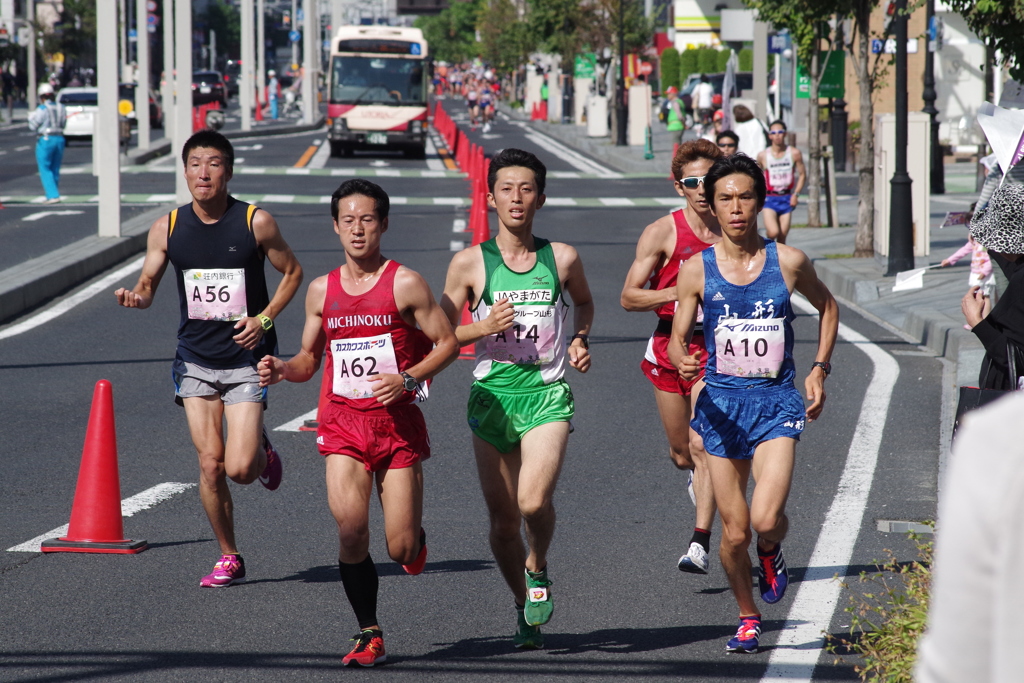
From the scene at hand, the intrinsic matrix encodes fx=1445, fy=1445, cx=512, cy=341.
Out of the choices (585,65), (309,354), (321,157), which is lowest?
(309,354)

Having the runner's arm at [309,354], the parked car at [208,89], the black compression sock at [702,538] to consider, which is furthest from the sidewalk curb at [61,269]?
the parked car at [208,89]

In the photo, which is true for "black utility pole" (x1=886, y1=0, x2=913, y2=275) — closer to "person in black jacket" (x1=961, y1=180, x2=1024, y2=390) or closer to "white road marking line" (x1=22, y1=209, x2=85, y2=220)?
"person in black jacket" (x1=961, y1=180, x2=1024, y2=390)

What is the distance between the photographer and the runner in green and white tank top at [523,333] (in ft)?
17.4

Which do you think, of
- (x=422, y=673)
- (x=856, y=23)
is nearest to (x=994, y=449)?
(x=422, y=673)

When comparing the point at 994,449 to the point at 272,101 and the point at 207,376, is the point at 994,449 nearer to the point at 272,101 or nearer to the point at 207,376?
the point at 207,376

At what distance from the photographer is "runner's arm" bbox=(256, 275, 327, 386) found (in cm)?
515

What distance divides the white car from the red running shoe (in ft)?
137

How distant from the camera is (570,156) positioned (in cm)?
4231

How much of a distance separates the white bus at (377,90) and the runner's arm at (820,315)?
3397 cm

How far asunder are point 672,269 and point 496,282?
1376mm

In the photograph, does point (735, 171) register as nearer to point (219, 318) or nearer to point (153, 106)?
point (219, 318)

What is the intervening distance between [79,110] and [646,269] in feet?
138

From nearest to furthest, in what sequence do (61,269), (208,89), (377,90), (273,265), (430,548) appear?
(273,265), (430,548), (61,269), (377,90), (208,89)

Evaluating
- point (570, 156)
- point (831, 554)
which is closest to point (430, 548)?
point (831, 554)
